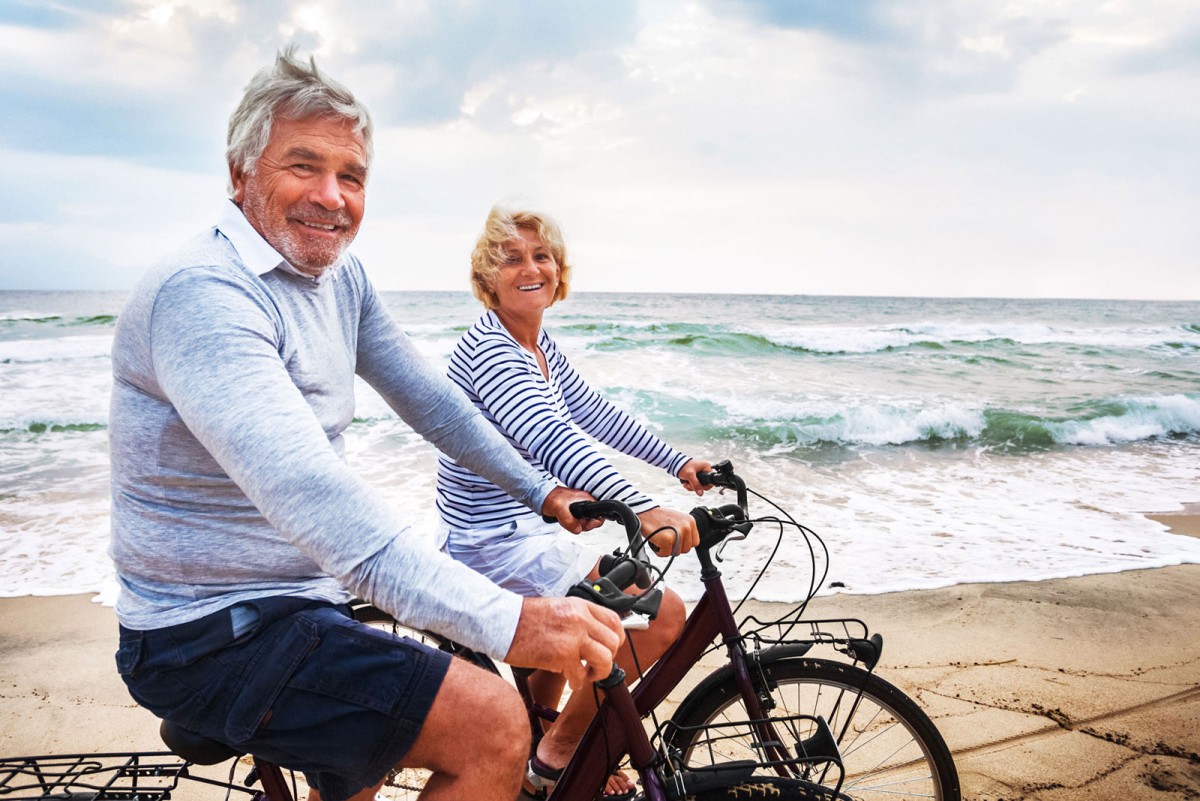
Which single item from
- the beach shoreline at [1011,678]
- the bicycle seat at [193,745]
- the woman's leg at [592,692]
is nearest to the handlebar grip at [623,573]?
the bicycle seat at [193,745]

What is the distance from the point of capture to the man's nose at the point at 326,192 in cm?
166

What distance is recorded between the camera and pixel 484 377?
8.45ft

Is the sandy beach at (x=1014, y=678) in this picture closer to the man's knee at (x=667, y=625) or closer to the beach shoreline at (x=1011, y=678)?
the beach shoreline at (x=1011, y=678)

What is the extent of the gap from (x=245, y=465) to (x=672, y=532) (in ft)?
3.61

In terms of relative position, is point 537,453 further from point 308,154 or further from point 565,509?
A: point 308,154

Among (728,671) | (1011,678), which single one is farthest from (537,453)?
(1011,678)

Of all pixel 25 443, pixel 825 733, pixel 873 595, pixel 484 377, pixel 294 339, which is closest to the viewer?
pixel 294 339

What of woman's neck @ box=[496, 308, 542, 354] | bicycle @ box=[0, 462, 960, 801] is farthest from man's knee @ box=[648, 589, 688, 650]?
woman's neck @ box=[496, 308, 542, 354]

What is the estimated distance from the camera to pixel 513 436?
2512 millimetres

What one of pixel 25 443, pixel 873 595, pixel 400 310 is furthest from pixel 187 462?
pixel 400 310

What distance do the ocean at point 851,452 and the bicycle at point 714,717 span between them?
32 centimetres

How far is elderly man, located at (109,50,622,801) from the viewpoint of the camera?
1251mm

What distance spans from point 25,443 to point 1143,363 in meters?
23.4

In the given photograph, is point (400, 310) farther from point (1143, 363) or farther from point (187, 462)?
point (187, 462)
